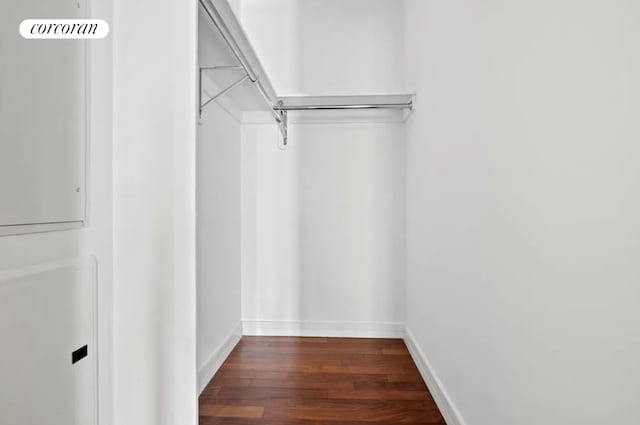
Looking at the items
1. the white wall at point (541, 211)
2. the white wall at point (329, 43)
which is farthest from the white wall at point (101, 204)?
the white wall at point (329, 43)

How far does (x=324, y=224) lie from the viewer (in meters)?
2.78

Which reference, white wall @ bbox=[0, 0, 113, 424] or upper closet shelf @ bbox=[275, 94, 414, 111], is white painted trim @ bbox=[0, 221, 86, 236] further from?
upper closet shelf @ bbox=[275, 94, 414, 111]

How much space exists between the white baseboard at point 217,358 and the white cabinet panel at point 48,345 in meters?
0.92

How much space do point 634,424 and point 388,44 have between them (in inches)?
109

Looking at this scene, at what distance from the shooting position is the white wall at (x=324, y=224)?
2742mm

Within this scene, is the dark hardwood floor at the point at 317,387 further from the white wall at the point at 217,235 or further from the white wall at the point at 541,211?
the white wall at the point at 541,211

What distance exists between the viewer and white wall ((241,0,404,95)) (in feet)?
9.07

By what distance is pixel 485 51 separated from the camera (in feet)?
4.04

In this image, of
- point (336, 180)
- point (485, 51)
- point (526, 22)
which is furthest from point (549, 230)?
point (336, 180)

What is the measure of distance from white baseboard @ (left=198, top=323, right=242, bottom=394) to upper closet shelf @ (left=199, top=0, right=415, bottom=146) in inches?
57.8

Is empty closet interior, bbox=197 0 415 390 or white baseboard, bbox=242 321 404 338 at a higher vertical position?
empty closet interior, bbox=197 0 415 390

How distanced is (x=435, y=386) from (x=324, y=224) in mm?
1409

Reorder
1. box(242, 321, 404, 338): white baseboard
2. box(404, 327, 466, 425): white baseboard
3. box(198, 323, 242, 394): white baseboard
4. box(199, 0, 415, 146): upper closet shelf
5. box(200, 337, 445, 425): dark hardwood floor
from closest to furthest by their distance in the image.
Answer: box(199, 0, 415, 146): upper closet shelf, box(404, 327, 466, 425): white baseboard, box(200, 337, 445, 425): dark hardwood floor, box(198, 323, 242, 394): white baseboard, box(242, 321, 404, 338): white baseboard

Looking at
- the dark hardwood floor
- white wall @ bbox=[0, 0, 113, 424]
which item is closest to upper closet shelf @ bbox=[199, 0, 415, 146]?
white wall @ bbox=[0, 0, 113, 424]
